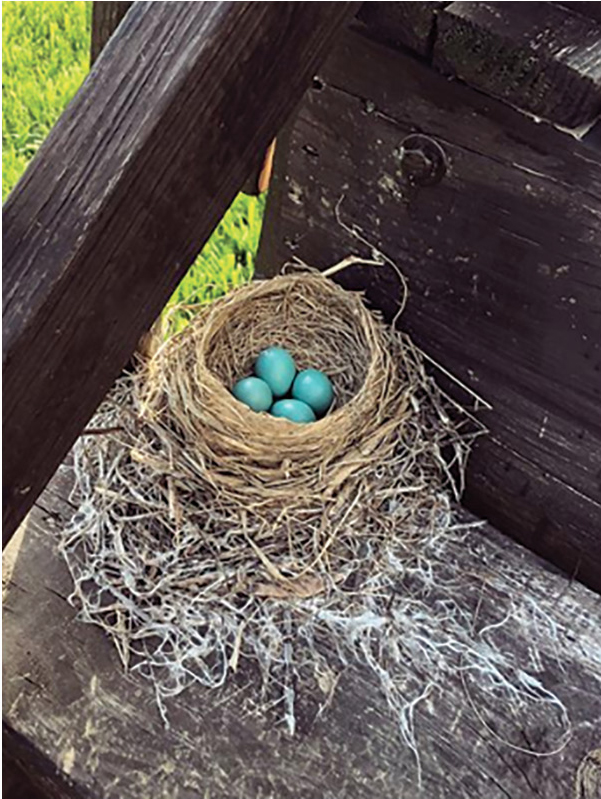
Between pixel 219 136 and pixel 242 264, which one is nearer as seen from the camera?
pixel 219 136

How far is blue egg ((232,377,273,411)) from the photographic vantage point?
75.1 inches

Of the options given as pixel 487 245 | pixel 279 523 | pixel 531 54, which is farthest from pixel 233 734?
pixel 531 54

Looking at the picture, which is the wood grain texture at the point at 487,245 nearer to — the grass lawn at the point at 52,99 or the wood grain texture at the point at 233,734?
the wood grain texture at the point at 233,734

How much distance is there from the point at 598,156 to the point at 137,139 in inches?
27.2

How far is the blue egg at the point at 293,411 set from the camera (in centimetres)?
190

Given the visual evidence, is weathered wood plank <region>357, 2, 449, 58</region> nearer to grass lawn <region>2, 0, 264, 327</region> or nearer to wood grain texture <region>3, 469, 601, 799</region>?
wood grain texture <region>3, 469, 601, 799</region>

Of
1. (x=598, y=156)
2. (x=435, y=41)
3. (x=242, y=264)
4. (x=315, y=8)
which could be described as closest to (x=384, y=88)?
(x=435, y=41)

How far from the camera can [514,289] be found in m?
1.60

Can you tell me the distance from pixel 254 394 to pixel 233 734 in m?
0.65

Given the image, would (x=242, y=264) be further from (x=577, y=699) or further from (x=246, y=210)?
(x=577, y=699)

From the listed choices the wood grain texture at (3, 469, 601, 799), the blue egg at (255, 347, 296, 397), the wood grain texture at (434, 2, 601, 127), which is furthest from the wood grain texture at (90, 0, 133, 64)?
the wood grain texture at (3, 469, 601, 799)

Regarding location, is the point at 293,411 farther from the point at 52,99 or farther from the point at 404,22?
the point at 52,99

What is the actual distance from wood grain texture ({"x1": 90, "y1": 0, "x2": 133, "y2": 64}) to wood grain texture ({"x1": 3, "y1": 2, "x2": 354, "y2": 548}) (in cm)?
66

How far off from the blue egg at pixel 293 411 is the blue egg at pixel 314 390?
24 mm
